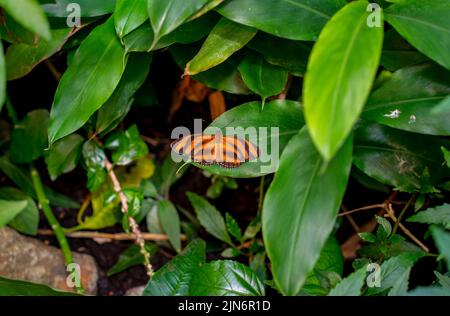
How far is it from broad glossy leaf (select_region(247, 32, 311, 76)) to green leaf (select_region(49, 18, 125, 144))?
27 centimetres

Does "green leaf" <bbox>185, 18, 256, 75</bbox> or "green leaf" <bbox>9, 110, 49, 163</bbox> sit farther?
"green leaf" <bbox>9, 110, 49, 163</bbox>

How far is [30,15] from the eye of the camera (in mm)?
824

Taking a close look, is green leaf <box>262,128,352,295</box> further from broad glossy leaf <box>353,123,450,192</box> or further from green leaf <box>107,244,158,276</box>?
green leaf <box>107,244,158,276</box>

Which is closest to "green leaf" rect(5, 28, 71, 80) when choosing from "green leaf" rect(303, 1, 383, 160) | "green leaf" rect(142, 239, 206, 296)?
"green leaf" rect(142, 239, 206, 296)

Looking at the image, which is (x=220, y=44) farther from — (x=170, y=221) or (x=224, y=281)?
(x=170, y=221)

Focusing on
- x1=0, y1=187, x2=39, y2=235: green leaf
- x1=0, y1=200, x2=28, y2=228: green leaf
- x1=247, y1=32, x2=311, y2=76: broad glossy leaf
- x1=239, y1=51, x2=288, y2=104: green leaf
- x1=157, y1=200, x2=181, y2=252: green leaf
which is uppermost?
x1=247, y1=32, x2=311, y2=76: broad glossy leaf

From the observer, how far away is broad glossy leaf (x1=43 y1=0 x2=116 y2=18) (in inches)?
45.8

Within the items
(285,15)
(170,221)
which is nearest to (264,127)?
(285,15)

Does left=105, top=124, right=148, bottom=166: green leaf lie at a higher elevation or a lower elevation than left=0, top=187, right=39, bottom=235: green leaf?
higher

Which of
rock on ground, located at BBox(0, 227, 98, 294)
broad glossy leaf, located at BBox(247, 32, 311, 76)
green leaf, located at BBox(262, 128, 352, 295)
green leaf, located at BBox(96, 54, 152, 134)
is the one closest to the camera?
green leaf, located at BBox(262, 128, 352, 295)

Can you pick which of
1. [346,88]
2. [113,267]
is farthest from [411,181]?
[113,267]

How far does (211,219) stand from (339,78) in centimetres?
77

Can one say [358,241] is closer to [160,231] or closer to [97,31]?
[160,231]

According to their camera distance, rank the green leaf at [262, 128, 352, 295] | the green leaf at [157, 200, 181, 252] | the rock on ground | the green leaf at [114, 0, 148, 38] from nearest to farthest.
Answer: the green leaf at [262, 128, 352, 295] → the green leaf at [114, 0, 148, 38] → the rock on ground → the green leaf at [157, 200, 181, 252]
